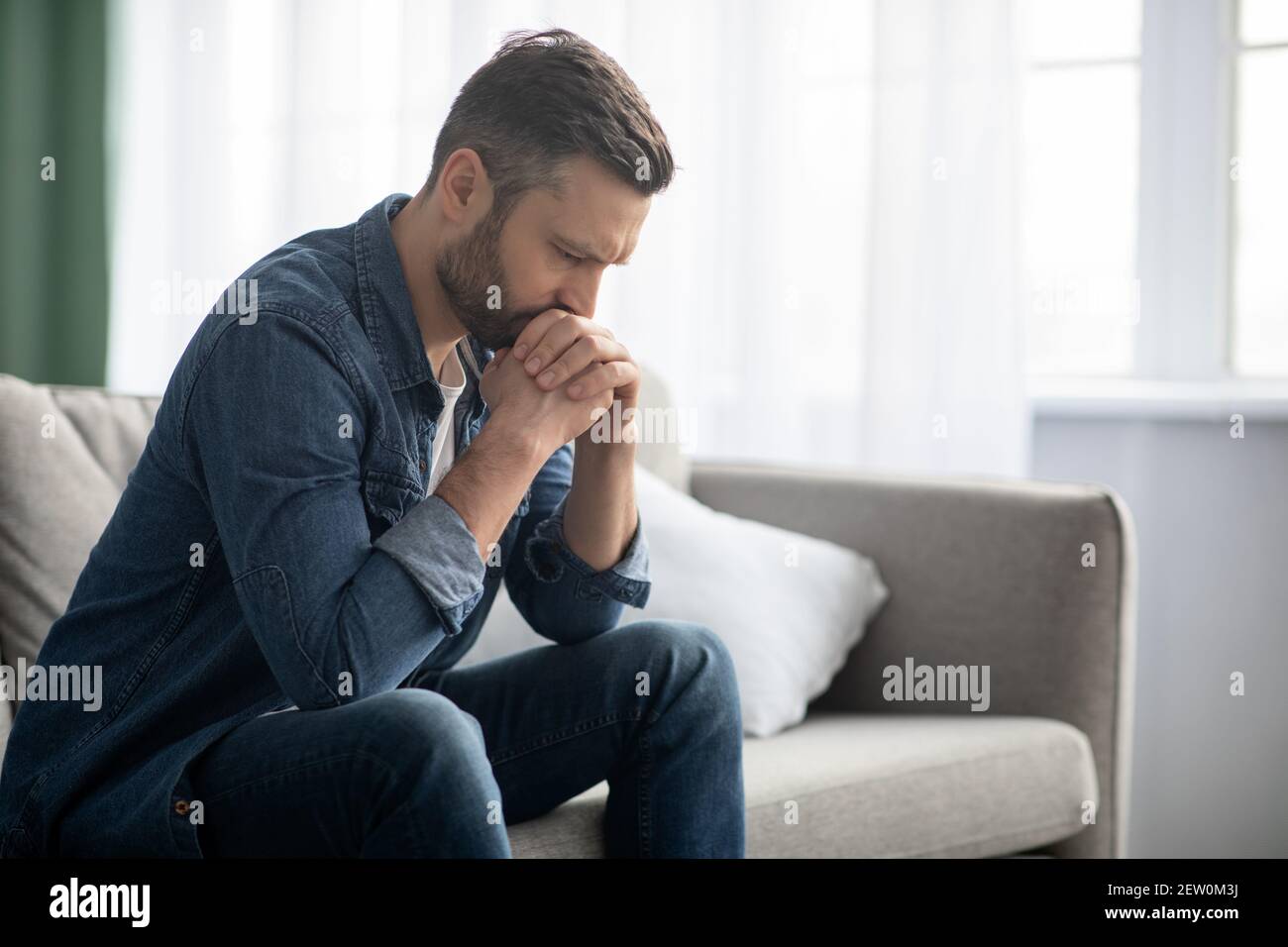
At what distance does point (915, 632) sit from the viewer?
171 cm

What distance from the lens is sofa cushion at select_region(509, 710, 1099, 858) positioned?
1278mm

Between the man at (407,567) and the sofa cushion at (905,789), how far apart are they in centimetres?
15

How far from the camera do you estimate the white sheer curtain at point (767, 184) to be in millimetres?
2188

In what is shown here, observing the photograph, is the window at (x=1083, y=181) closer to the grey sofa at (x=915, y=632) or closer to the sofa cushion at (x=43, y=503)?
the grey sofa at (x=915, y=632)

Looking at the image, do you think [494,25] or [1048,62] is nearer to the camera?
[1048,62]

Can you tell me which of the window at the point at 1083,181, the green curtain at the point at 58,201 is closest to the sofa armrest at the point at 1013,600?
the window at the point at 1083,181

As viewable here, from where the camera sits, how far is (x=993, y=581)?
5.46ft

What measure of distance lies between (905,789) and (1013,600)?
36 centimetres

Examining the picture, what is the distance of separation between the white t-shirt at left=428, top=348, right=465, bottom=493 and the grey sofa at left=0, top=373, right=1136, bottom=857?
33 cm

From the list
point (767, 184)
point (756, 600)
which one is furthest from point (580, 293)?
point (767, 184)

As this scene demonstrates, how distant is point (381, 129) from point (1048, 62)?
1.33 meters

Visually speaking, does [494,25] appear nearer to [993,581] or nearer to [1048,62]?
[1048,62]
